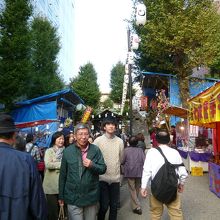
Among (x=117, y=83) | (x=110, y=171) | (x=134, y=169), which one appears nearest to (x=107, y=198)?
(x=110, y=171)

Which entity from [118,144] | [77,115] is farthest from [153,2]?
[118,144]

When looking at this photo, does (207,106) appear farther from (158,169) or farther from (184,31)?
(184,31)

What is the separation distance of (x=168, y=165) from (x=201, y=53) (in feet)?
52.6

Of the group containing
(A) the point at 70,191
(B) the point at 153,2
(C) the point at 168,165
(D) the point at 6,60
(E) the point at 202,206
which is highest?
(B) the point at 153,2

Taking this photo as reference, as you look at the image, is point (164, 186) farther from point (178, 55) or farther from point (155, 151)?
point (178, 55)

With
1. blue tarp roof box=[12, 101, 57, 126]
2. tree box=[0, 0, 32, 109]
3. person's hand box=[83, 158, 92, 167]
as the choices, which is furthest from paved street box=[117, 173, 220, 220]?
blue tarp roof box=[12, 101, 57, 126]

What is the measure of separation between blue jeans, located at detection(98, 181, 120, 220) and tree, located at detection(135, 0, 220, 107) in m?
15.0

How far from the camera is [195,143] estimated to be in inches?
536

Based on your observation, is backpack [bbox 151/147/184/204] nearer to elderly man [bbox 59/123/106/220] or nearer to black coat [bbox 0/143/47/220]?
elderly man [bbox 59/123/106/220]

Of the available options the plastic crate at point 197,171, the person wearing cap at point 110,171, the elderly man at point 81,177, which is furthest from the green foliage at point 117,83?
the elderly man at point 81,177

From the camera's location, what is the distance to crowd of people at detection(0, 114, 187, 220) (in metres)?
2.79

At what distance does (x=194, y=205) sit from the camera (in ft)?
25.7

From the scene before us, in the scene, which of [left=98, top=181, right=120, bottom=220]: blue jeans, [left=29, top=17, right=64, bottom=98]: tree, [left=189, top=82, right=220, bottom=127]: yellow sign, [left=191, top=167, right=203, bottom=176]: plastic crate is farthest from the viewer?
[left=29, top=17, right=64, bottom=98]: tree

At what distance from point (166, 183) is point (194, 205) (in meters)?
3.66
